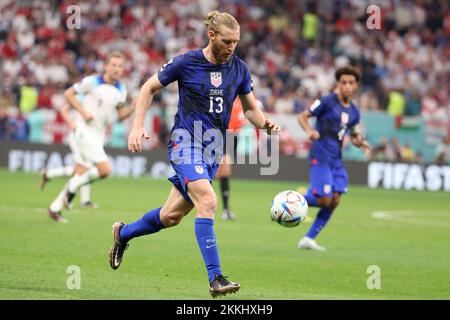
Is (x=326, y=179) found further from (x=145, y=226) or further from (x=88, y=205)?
(x=88, y=205)

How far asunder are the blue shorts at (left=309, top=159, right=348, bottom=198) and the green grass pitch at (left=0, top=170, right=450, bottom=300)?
0.83 m

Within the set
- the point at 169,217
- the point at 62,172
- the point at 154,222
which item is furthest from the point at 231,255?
the point at 62,172

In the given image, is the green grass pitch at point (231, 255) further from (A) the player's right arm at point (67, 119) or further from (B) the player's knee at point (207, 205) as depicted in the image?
(A) the player's right arm at point (67, 119)

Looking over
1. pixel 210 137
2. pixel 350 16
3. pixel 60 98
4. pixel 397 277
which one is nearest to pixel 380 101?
pixel 350 16

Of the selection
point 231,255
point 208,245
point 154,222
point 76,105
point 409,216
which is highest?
point 76,105

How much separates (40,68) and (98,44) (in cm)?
220

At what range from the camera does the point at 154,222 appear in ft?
31.0

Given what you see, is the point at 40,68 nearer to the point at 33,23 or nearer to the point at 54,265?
the point at 33,23

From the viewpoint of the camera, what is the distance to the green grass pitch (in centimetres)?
928

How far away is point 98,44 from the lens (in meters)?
Result: 30.9

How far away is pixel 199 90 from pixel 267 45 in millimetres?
24736

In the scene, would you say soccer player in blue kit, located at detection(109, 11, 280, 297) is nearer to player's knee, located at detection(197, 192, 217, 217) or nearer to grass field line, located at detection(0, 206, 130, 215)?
player's knee, located at detection(197, 192, 217, 217)

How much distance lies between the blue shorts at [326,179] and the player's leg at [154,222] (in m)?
4.33

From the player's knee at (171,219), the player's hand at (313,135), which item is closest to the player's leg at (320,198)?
the player's hand at (313,135)
